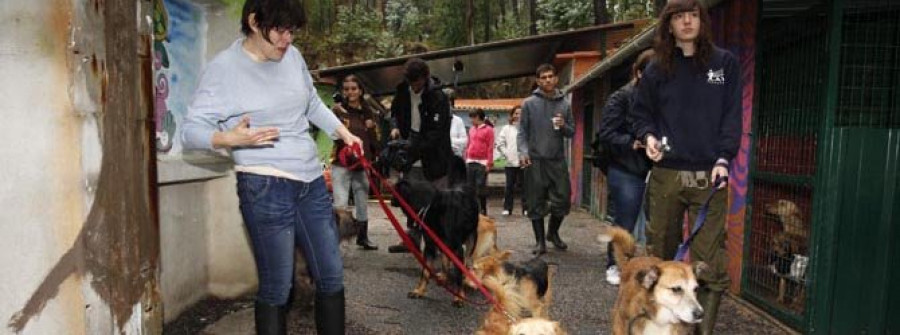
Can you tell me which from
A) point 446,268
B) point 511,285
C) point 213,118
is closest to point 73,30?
point 213,118

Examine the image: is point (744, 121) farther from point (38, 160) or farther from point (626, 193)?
point (38, 160)

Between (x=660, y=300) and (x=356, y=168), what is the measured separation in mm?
4451

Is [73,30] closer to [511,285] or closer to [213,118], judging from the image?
[213,118]

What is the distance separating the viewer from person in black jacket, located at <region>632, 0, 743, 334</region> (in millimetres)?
3508

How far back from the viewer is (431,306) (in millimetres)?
5383

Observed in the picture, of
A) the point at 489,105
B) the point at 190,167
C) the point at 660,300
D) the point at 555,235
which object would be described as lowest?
the point at 555,235

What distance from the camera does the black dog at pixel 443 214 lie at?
18.3ft

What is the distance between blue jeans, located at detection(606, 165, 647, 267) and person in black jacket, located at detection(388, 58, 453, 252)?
1.63 metres

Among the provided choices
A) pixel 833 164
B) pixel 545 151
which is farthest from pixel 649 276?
pixel 545 151

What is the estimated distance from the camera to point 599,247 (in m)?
8.15

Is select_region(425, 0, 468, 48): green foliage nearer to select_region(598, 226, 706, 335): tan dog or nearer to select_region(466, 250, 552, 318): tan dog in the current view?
select_region(466, 250, 552, 318): tan dog

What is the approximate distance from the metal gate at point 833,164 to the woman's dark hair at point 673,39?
1.22m

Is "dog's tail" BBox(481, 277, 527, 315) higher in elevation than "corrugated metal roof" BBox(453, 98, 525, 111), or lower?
lower

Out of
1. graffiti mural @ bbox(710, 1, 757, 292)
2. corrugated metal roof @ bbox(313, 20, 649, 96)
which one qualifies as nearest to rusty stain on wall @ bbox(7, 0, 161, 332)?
graffiti mural @ bbox(710, 1, 757, 292)
